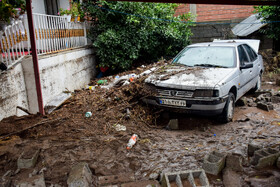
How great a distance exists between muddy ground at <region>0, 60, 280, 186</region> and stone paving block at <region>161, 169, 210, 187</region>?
219 millimetres

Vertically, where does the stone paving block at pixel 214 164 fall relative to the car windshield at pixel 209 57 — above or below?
below

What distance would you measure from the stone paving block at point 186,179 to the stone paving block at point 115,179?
49 centimetres

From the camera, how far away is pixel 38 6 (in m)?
10.2

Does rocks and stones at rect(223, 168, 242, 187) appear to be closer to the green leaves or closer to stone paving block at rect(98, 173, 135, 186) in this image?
stone paving block at rect(98, 173, 135, 186)

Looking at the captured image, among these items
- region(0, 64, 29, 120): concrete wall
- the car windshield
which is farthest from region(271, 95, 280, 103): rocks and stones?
region(0, 64, 29, 120): concrete wall

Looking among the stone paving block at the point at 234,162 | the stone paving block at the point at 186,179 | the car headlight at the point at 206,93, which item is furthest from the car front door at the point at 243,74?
the stone paving block at the point at 186,179

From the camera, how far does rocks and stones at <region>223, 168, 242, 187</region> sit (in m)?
3.09

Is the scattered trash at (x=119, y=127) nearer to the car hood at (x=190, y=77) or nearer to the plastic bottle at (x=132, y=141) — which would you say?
the plastic bottle at (x=132, y=141)

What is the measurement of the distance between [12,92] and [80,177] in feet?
9.74

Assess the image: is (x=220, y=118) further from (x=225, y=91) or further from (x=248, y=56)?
(x=248, y=56)

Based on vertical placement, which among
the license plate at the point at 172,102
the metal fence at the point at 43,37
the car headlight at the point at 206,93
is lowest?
the license plate at the point at 172,102

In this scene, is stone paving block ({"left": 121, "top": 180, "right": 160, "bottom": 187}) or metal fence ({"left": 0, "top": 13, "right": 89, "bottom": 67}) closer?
stone paving block ({"left": 121, "top": 180, "right": 160, "bottom": 187})

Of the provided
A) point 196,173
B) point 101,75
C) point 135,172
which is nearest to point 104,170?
point 135,172

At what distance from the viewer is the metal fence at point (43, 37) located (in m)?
5.11
